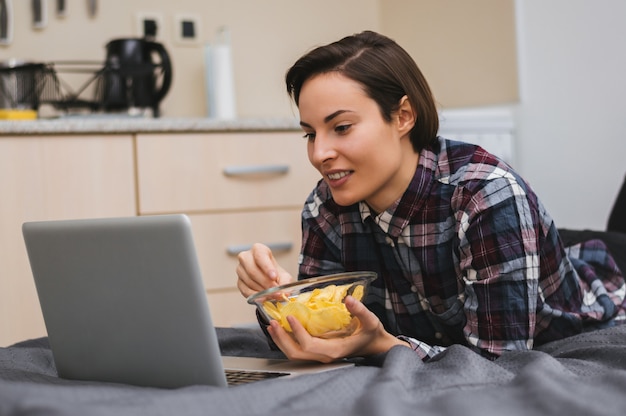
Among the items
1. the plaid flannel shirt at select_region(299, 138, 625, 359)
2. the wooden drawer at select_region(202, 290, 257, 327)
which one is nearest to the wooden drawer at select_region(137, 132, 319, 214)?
the wooden drawer at select_region(202, 290, 257, 327)

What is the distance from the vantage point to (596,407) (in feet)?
2.74

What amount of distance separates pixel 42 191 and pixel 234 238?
0.60 metres

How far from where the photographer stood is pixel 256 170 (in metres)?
2.76

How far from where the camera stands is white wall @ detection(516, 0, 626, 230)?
2.65m

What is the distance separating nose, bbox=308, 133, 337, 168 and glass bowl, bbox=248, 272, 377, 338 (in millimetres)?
275

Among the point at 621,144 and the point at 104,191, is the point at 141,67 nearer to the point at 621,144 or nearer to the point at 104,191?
the point at 104,191

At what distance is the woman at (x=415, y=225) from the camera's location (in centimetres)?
135

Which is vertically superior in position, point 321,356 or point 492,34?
point 492,34

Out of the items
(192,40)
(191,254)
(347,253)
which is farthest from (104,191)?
(191,254)

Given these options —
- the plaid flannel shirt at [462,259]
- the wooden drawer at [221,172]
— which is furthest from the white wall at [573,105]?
the plaid flannel shirt at [462,259]

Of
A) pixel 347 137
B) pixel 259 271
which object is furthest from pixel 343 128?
pixel 259 271

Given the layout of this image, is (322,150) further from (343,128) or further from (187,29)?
(187,29)

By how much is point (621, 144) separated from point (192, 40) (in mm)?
1591

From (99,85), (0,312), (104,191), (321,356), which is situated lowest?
(0,312)
